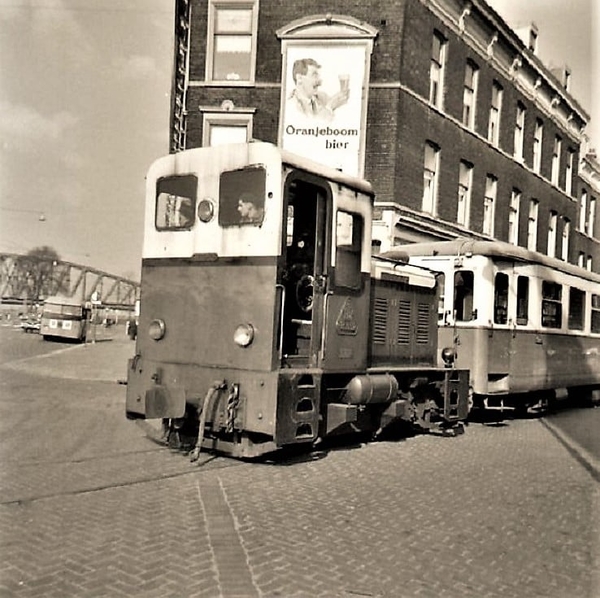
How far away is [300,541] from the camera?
514 centimetres

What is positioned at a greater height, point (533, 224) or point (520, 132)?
point (520, 132)

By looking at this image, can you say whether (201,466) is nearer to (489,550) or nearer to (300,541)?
(300,541)

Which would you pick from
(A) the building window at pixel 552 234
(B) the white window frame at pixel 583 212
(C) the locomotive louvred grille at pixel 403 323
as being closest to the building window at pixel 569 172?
(A) the building window at pixel 552 234

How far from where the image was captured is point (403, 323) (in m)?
9.91

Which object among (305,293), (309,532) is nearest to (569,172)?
(305,293)

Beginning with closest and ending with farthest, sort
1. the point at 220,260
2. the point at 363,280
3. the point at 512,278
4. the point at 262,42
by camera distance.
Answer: the point at 220,260, the point at 363,280, the point at 512,278, the point at 262,42

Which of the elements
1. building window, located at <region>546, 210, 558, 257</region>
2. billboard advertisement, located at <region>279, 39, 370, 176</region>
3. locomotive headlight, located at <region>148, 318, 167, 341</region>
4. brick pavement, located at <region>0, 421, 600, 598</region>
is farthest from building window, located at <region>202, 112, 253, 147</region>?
building window, located at <region>546, 210, 558, 257</region>

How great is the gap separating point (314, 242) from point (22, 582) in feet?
16.4

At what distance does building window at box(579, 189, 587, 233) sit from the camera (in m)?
33.8

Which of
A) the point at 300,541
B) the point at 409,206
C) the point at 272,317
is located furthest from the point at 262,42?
the point at 300,541

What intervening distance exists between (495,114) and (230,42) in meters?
10.0

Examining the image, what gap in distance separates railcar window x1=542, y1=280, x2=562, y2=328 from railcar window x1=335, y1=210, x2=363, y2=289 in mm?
6095

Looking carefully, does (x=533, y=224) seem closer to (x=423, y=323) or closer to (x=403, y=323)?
(x=423, y=323)

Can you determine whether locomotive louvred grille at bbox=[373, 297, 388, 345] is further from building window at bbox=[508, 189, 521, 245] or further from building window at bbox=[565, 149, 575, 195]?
building window at bbox=[565, 149, 575, 195]
